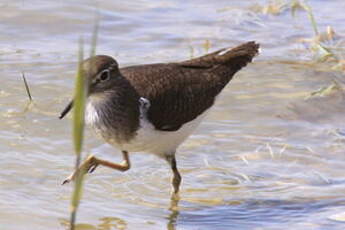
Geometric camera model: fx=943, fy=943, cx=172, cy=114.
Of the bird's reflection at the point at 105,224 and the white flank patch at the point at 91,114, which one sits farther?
the white flank patch at the point at 91,114

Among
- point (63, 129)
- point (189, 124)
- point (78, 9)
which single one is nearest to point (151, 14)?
point (78, 9)

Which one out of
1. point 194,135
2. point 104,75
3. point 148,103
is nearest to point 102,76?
point 104,75

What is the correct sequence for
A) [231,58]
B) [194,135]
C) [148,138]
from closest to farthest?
[148,138], [231,58], [194,135]

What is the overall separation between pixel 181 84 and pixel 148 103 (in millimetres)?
443

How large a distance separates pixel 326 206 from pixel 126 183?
4.76ft

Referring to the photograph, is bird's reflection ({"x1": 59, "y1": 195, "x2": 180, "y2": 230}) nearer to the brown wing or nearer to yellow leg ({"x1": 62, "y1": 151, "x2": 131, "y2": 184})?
yellow leg ({"x1": 62, "y1": 151, "x2": 131, "y2": 184})

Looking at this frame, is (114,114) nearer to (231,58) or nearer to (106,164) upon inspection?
(106,164)

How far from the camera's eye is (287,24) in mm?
10398

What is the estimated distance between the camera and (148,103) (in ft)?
21.2

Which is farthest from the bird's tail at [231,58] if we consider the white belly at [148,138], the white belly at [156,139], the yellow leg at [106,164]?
the yellow leg at [106,164]

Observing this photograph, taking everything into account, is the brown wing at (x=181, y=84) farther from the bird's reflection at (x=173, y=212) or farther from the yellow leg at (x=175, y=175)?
the bird's reflection at (x=173, y=212)

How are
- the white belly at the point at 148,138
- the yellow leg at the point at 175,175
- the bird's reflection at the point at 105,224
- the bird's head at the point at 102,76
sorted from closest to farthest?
the bird's reflection at the point at 105,224 → the bird's head at the point at 102,76 → the white belly at the point at 148,138 → the yellow leg at the point at 175,175

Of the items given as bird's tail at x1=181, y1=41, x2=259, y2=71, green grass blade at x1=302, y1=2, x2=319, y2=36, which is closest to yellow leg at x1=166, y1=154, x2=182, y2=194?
bird's tail at x1=181, y1=41, x2=259, y2=71

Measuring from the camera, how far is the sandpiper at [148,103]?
20.6ft
